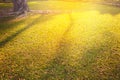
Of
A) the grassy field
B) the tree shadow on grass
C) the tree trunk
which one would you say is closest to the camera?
the tree shadow on grass

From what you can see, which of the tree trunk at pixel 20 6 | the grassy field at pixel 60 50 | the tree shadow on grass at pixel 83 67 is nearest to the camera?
the tree shadow on grass at pixel 83 67

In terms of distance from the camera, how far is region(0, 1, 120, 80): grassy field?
275 inches

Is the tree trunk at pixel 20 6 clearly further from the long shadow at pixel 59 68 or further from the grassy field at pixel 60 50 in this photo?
the long shadow at pixel 59 68

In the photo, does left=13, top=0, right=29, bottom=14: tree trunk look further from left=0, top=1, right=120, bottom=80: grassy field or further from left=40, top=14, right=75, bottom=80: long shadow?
left=40, top=14, right=75, bottom=80: long shadow

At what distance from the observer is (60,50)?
8.98 m

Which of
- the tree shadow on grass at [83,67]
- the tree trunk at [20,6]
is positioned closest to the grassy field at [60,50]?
the tree shadow on grass at [83,67]

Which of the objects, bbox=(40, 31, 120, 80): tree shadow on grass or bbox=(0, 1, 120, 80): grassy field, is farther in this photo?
bbox=(0, 1, 120, 80): grassy field

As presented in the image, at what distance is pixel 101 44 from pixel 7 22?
27.3 feet

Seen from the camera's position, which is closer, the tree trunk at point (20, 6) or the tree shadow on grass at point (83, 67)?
the tree shadow on grass at point (83, 67)

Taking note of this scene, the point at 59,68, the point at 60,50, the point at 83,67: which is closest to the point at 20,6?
the point at 60,50

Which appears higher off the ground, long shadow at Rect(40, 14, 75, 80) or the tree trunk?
the tree trunk

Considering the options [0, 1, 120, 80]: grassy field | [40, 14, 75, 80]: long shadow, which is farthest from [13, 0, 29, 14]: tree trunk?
[40, 14, 75, 80]: long shadow

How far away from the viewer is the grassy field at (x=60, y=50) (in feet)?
22.9

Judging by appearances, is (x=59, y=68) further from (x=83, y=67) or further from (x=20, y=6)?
(x=20, y=6)
